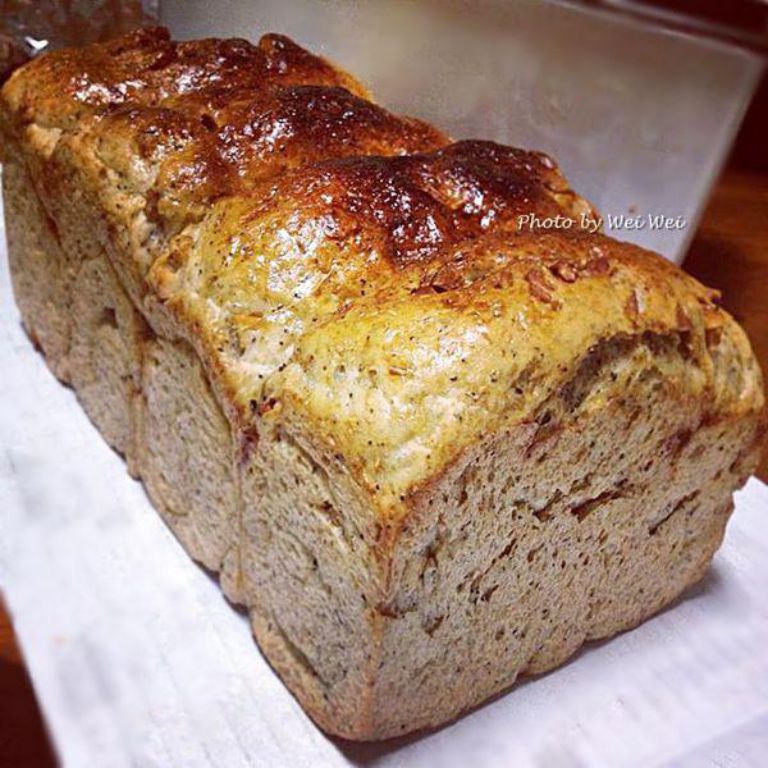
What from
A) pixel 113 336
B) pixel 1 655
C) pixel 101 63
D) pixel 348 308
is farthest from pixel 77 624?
pixel 101 63

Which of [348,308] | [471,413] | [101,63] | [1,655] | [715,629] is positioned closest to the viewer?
[1,655]

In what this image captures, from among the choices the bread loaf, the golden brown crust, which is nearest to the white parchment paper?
the bread loaf

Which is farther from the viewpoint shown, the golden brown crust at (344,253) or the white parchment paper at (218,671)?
the white parchment paper at (218,671)

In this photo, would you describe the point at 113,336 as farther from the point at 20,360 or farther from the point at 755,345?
the point at 755,345

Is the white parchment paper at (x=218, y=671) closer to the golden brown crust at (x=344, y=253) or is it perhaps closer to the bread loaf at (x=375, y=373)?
the bread loaf at (x=375, y=373)

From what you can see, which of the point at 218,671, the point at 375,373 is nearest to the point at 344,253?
the point at 375,373

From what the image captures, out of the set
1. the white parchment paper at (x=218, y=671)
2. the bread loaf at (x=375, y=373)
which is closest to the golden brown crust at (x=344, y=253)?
the bread loaf at (x=375, y=373)

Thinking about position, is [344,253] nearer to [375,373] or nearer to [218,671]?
[375,373]
